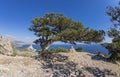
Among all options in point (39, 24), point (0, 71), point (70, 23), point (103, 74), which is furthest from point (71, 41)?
point (0, 71)

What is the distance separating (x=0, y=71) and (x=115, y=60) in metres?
13.0

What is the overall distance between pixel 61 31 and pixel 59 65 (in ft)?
16.3

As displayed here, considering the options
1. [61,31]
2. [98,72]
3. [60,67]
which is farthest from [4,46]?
[98,72]

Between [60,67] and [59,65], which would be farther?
[59,65]

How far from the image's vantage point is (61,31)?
23.6 m

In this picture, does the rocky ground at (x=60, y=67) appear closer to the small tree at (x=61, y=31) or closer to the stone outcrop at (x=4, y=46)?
the small tree at (x=61, y=31)

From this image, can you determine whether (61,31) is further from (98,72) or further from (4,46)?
(4,46)

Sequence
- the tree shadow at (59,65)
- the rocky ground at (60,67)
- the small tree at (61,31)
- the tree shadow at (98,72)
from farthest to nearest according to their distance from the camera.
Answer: the small tree at (61,31) → the tree shadow at (98,72) → the tree shadow at (59,65) → the rocky ground at (60,67)

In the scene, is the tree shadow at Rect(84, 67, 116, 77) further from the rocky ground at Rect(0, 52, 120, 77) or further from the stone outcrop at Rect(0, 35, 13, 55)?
the stone outcrop at Rect(0, 35, 13, 55)

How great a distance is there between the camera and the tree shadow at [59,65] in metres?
18.0

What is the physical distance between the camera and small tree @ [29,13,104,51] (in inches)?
851

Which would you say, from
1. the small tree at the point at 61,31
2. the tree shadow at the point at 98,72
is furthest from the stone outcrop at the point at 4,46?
the tree shadow at the point at 98,72

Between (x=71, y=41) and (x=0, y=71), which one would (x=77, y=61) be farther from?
(x=0, y=71)

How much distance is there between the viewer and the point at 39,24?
2395 cm
